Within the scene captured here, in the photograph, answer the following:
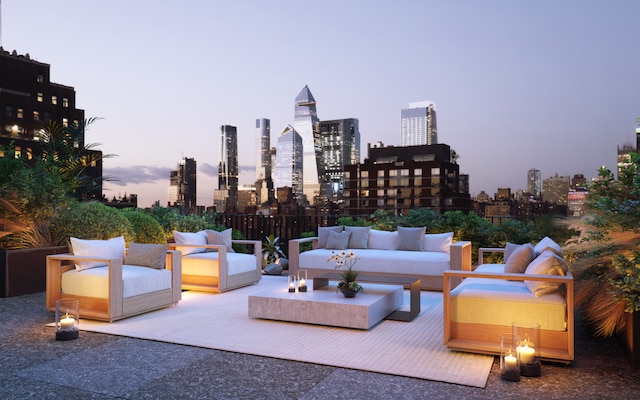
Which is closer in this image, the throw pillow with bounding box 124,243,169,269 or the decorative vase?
the decorative vase

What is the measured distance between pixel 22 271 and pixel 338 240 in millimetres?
4561

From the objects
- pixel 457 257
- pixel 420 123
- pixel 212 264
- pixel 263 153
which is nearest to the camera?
pixel 457 257

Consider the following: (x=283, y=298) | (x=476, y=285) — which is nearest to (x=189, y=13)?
(x=283, y=298)

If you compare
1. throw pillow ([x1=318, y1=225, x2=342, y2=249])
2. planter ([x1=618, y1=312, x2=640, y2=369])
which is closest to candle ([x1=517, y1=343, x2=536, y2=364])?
planter ([x1=618, y1=312, x2=640, y2=369])

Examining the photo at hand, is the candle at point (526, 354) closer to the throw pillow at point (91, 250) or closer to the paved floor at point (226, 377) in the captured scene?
the paved floor at point (226, 377)

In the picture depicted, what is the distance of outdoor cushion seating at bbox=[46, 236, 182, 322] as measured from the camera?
16.3 feet

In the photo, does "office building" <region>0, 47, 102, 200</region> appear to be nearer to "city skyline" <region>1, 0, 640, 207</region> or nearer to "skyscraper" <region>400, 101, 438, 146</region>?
"city skyline" <region>1, 0, 640, 207</region>

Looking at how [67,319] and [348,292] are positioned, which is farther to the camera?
[348,292]

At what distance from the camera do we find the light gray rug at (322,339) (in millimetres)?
3582

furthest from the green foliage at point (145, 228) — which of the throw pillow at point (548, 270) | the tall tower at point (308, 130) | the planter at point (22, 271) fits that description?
the tall tower at point (308, 130)

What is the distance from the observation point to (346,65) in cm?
1550

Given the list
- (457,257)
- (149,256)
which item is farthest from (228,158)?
(149,256)

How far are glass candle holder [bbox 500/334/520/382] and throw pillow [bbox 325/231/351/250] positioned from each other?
441 cm

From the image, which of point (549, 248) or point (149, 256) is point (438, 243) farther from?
point (149, 256)
